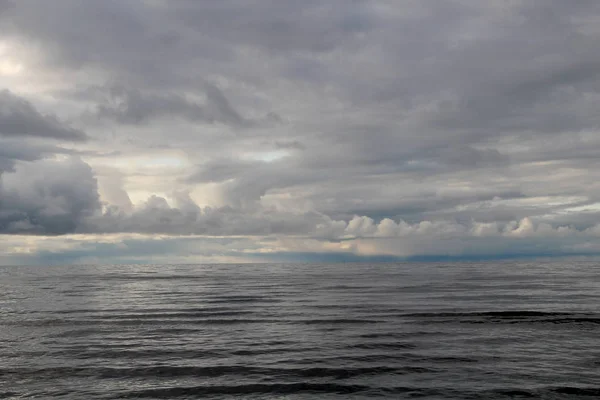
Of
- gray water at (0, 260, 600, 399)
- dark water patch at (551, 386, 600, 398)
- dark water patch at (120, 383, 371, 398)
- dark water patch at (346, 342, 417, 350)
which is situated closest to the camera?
dark water patch at (551, 386, 600, 398)

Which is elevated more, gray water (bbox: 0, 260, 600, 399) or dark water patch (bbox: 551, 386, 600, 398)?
dark water patch (bbox: 551, 386, 600, 398)

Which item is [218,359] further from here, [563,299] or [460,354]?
[563,299]

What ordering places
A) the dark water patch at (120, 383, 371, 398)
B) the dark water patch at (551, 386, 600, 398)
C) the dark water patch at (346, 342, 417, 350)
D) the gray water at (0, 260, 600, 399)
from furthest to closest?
the dark water patch at (346, 342, 417, 350)
the gray water at (0, 260, 600, 399)
the dark water patch at (120, 383, 371, 398)
the dark water patch at (551, 386, 600, 398)

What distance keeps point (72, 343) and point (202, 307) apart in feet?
77.3

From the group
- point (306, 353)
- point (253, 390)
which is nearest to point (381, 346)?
point (306, 353)

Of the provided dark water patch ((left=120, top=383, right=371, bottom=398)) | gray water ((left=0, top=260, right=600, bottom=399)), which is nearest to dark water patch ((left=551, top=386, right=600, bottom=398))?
gray water ((left=0, top=260, right=600, bottom=399))

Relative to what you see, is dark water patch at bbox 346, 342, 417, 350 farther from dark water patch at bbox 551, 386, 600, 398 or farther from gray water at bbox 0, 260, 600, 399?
dark water patch at bbox 551, 386, 600, 398

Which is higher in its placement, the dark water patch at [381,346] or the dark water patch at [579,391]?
the dark water patch at [579,391]

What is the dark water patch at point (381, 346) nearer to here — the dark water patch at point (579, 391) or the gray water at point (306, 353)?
the gray water at point (306, 353)

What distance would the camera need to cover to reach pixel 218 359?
27.9 meters

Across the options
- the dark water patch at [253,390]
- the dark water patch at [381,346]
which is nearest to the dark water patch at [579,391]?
the dark water patch at [253,390]

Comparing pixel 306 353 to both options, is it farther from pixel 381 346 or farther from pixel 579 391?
pixel 579 391

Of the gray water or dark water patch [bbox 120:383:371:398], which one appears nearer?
dark water patch [bbox 120:383:371:398]

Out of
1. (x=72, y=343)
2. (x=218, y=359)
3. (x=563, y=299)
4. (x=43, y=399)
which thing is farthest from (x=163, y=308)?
(x=563, y=299)
